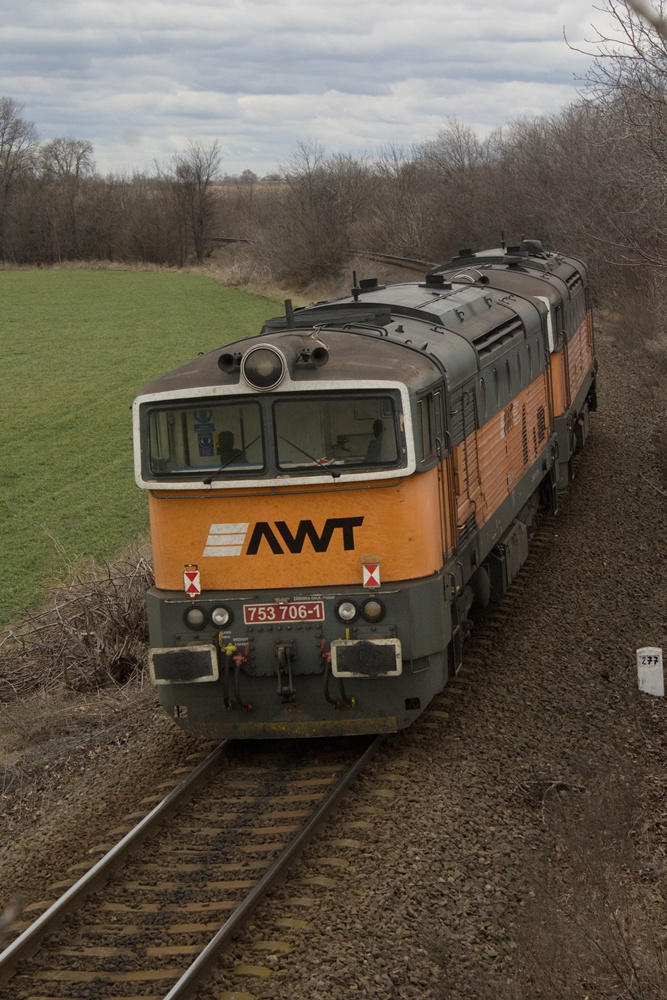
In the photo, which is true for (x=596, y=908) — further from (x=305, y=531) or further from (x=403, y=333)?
(x=403, y=333)

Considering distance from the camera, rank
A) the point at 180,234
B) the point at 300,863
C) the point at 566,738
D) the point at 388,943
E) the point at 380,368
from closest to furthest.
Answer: the point at 388,943 < the point at 300,863 < the point at 380,368 < the point at 566,738 < the point at 180,234

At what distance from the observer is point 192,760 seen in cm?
854

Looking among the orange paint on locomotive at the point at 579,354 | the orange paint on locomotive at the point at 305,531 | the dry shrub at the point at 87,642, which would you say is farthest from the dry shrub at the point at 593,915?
the orange paint on locomotive at the point at 579,354

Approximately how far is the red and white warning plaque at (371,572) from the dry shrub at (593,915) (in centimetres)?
193

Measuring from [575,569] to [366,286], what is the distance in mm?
4096

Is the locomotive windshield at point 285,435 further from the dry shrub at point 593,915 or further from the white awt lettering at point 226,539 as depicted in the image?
the dry shrub at point 593,915

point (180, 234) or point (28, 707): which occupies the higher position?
point (180, 234)

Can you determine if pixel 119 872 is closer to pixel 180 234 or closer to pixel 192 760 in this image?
pixel 192 760

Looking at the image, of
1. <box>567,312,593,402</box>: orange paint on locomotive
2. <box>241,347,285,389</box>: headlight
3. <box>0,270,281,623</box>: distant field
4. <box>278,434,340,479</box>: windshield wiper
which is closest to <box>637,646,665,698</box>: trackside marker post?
<box>278,434,340,479</box>: windshield wiper

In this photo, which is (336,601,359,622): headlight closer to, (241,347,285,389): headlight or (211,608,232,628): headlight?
(211,608,232,628): headlight

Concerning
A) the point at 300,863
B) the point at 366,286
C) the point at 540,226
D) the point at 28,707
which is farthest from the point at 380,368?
the point at 540,226

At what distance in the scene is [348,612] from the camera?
7832 millimetres

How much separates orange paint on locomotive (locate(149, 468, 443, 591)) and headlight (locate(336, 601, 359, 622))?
17cm

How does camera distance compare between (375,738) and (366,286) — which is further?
(366,286)
